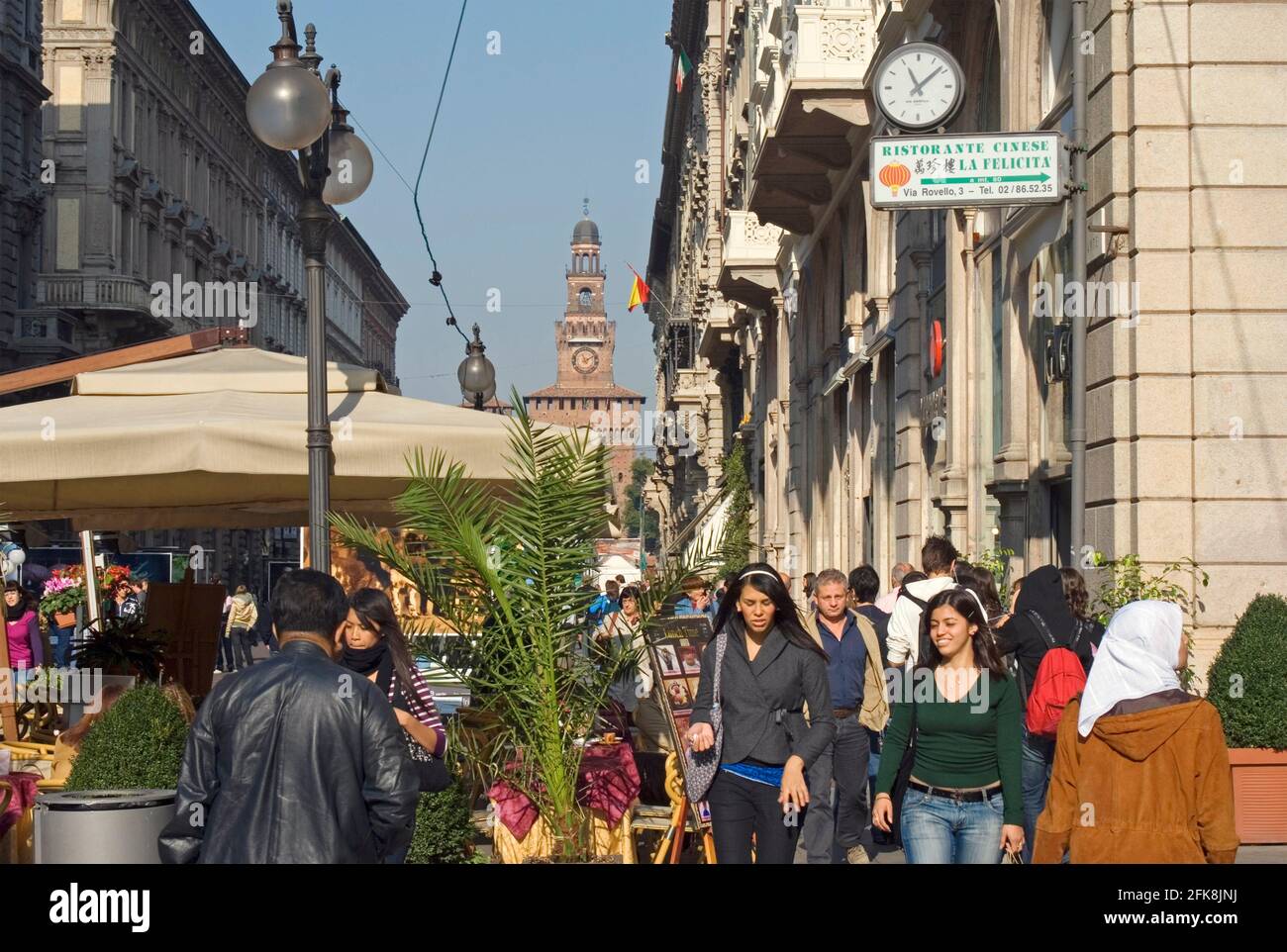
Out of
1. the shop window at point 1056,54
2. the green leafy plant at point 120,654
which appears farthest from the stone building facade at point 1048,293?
the green leafy plant at point 120,654

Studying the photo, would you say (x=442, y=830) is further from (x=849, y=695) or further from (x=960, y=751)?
(x=849, y=695)

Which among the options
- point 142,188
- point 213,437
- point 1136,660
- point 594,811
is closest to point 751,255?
point 142,188

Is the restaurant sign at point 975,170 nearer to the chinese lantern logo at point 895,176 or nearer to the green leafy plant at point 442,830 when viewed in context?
the chinese lantern logo at point 895,176

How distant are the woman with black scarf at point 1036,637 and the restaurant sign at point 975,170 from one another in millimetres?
3422

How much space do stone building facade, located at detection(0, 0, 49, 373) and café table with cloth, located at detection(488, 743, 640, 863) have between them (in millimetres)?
38522

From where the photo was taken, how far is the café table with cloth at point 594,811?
28.1ft

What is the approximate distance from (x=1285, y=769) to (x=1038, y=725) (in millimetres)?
2717

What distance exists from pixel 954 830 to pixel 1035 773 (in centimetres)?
257

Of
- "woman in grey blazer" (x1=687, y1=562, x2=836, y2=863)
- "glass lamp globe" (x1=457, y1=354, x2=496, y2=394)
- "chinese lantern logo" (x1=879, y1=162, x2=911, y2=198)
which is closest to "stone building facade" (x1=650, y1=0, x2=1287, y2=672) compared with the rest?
"chinese lantern logo" (x1=879, y1=162, x2=911, y2=198)

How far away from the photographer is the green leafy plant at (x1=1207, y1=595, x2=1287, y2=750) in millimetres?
10922

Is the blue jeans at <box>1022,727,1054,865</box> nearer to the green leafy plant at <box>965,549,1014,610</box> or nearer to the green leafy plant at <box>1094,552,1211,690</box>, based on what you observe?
the green leafy plant at <box>1094,552,1211,690</box>

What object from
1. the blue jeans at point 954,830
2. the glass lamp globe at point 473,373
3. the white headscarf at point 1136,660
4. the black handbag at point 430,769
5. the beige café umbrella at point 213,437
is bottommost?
the blue jeans at point 954,830
